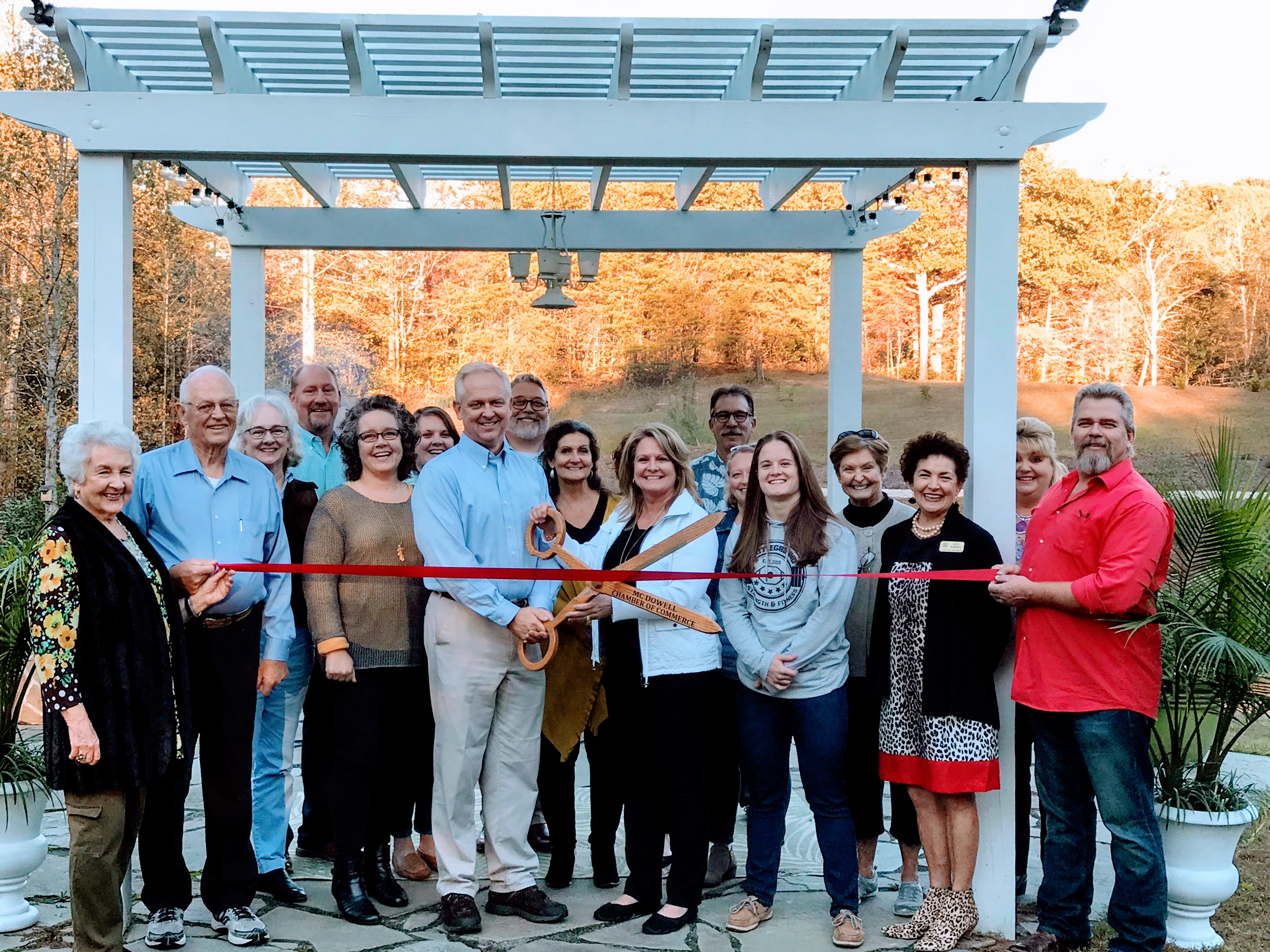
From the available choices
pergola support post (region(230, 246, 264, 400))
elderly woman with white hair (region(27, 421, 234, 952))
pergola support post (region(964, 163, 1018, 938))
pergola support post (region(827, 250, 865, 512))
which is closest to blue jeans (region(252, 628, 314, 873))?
elderly woman with white hair (region(27, 421, 234, 952))

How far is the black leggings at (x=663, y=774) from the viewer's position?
4062 millimetres

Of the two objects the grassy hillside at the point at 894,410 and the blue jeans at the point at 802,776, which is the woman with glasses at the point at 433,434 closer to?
the blue jeans at the point at 802,776

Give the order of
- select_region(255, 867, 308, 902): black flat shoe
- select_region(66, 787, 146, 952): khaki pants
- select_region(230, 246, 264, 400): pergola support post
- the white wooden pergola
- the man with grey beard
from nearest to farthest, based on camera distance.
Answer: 1. select_region(66, 787, 146, 952): khaki pants
2. the white wooden pergola
3. select_region(255, 867, 308, 902): black flat shoe
4. the man with grey beard
5. select_region(230, 246, 264, 400): pergola support post

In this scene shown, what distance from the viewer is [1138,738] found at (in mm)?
3732

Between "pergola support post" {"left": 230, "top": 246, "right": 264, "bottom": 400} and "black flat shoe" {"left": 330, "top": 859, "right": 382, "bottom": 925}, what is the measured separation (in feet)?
12.3

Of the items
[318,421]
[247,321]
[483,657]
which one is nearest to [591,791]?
[483,657]

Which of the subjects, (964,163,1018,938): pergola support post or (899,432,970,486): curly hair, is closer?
(899,432,970,486): curly hair

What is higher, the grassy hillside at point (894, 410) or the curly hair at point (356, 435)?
the grassy hillside at point (894, 410)

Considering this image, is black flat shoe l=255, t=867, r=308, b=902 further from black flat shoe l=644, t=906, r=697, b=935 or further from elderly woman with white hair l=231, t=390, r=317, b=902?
black flat shoe l=644, t=906, r=697, b=935

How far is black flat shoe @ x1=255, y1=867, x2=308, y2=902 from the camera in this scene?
173 inches

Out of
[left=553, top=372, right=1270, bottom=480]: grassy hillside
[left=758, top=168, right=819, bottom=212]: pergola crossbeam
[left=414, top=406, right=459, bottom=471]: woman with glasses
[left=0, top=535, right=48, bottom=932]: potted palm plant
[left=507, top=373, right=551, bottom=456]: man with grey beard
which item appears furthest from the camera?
[left=553, top=372, right=1270, bottom=480]: grassy hillside

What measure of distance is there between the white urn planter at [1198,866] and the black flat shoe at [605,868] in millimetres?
1988

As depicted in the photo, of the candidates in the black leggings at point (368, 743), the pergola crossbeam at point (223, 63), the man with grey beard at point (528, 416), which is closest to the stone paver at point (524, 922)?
the black leggings at point (368, 743)

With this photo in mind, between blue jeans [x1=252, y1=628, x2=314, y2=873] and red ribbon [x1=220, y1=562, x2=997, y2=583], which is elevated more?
red ribbon [x1=220, y1=562, x2=997, y2=583]
